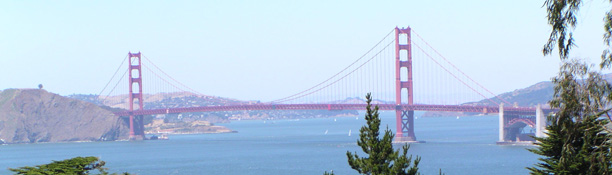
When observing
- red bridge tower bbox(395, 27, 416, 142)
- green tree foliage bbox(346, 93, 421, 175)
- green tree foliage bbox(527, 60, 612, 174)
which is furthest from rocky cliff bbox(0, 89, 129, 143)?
green tree foliage bbox(527, 60, 612, 174)

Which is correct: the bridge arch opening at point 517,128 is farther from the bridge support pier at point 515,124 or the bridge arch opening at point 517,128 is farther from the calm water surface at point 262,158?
the calm water surface at point 262,158

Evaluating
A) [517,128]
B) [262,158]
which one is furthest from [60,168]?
[517,128]

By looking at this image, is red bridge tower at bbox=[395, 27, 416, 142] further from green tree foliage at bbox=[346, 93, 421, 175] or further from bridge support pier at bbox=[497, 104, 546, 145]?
green tree foliage at bbox=[346, 93, 421, 175]

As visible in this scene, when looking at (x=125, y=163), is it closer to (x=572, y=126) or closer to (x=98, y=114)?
(x=98, y=114)

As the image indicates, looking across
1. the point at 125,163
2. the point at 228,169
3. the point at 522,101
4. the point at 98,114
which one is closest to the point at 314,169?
the point at 228,169

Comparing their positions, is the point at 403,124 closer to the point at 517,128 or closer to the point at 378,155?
the point at 517,128

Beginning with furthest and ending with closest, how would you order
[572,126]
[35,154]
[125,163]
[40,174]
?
[35,154], [125,163], [40,174], [572,126]

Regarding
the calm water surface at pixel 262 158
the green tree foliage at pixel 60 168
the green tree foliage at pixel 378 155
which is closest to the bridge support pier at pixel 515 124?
the calm water surface at pixel 262 158

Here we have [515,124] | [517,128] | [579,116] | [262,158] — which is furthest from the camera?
[517,128]

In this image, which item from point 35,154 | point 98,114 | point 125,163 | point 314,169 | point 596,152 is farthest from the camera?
point 98,114

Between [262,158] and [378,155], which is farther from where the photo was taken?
[262,158]
